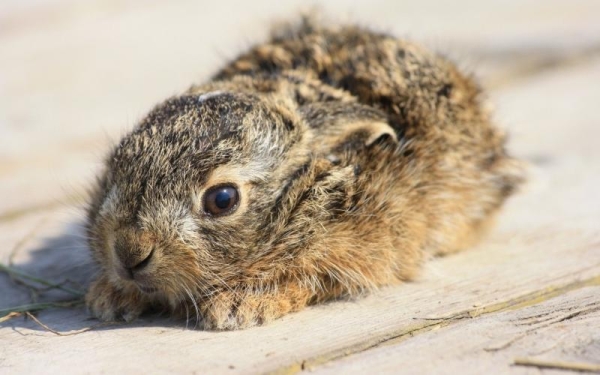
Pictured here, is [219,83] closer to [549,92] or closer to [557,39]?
[549,92]

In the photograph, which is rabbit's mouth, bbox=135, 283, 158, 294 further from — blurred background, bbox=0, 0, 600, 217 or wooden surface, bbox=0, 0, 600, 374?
blurred background, bbox=0, 0, 600, 217

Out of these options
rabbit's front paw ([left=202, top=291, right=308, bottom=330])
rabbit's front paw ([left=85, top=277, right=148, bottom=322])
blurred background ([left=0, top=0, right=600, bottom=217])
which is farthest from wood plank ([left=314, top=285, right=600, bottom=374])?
blurred background ([left=0, top=0, right=600, bottom=217])

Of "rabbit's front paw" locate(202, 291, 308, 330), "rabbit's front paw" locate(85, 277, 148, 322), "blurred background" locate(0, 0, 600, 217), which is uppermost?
"blurred background" locate(0, 0, 600, 217)

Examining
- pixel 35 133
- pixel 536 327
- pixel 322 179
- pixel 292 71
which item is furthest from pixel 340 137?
pixel 35 133

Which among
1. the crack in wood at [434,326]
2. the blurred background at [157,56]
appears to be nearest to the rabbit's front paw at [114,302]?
the crack in wood at [434,326]

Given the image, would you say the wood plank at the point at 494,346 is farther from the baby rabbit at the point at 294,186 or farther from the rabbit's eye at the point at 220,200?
the rabbit's eye at the point at 220,200

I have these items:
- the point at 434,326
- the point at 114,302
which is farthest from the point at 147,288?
the point at 434,326
